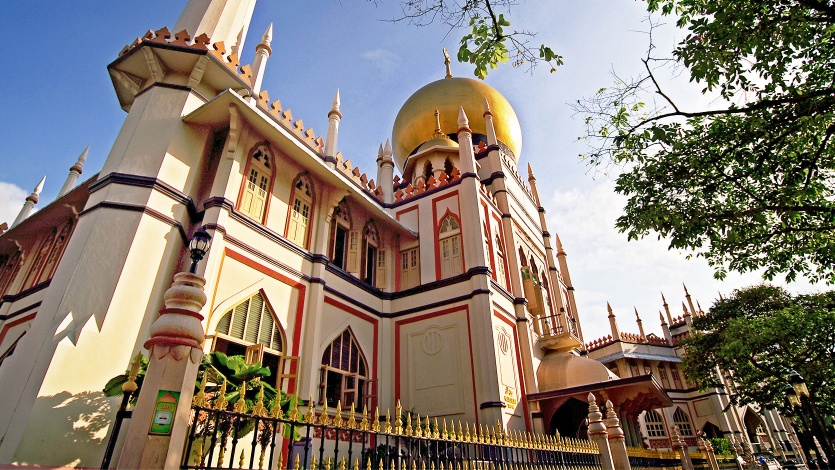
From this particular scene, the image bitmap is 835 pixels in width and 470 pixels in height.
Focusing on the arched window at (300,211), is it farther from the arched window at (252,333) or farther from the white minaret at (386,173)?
the white minaret at (386,173)

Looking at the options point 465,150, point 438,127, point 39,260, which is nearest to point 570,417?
point 465,150

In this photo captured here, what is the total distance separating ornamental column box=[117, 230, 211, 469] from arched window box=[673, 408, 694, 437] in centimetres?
3156

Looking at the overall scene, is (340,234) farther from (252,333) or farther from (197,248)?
(197,248)

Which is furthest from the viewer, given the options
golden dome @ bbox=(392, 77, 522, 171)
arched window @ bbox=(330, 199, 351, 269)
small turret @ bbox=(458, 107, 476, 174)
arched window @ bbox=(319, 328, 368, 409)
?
golden dome @ bbox=(392, 77, 522, 171)

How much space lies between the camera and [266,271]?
9.57 m

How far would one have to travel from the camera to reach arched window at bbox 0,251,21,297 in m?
12.2

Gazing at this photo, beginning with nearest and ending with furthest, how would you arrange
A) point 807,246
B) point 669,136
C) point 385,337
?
point 669,136 < point 807,246 < point 385,337

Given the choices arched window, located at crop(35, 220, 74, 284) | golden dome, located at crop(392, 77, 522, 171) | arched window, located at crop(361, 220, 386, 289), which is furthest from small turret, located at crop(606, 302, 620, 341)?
arched window, located at crop(35, 220, 74, 284)

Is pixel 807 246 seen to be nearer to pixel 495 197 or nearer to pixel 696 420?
pixel 495 197

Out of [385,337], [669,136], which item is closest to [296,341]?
[385,337]

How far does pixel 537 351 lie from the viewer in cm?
1443

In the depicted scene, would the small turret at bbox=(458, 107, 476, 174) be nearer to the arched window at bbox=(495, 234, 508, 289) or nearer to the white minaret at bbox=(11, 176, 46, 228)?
the arched window at bbox=(495, 234, 508, 289)

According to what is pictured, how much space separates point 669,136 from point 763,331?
46.2 feet

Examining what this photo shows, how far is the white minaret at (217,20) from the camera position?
11.5m
